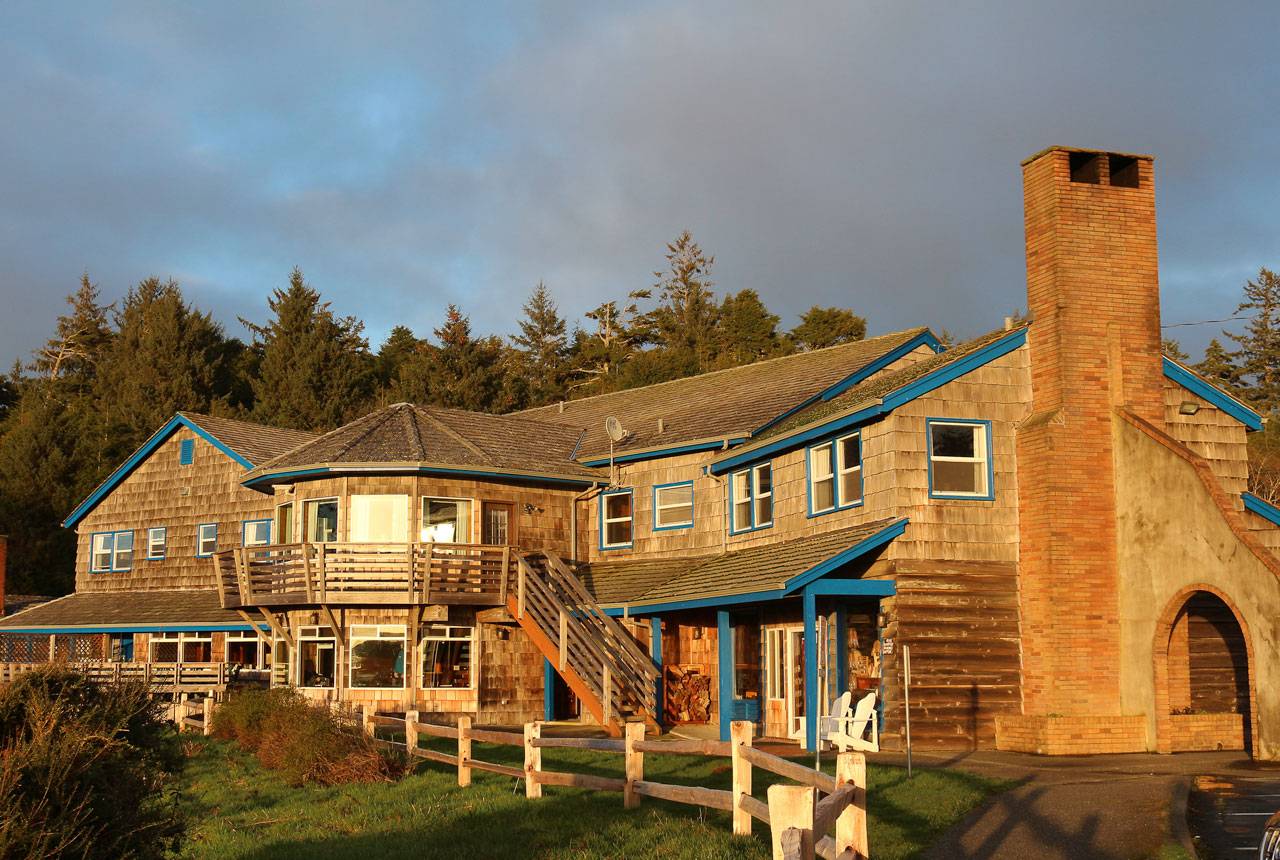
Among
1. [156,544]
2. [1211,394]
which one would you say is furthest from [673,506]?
[156,544]

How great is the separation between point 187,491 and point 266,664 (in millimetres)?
7301

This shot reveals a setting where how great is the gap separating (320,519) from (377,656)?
3.23m

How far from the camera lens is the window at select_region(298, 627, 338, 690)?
29766 mm

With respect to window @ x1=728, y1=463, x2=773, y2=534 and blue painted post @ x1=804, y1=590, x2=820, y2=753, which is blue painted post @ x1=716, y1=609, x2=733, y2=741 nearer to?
window @ x1=728, y1=463, x2=773, y2=534

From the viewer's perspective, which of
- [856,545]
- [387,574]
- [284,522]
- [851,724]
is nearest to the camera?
[856,545]

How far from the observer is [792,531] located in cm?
2553

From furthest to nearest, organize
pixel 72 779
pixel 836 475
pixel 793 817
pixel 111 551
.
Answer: pixel 111 551, pixel 836 475, pixel 72 779, pixel 793 817

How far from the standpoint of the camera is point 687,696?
2802 centimetres

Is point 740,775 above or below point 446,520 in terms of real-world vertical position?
below

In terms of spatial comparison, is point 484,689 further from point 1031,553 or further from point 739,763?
point 739,763

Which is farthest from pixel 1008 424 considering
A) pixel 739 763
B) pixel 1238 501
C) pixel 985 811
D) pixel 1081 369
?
pixel 739 763

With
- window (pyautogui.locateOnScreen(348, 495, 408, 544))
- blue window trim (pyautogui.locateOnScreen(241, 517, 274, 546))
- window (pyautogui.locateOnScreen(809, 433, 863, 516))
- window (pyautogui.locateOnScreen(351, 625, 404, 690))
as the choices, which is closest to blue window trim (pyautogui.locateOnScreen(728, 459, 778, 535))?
window (pyautogui.locateOnScreen(809, 433, 863, 516))

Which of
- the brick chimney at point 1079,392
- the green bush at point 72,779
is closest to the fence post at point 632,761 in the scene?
the green bush at point 72,779

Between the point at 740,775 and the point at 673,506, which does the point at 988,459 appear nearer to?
the point at 673,506
